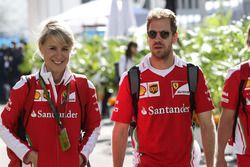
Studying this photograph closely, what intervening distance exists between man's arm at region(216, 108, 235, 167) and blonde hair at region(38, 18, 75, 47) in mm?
1172

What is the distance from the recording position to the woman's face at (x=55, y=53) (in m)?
5.34

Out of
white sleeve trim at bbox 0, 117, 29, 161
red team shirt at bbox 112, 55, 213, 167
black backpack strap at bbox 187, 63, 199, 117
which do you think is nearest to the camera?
white sleeve trim at bbox 0, 117, 29, 161

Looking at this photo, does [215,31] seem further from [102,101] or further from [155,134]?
[155,134]

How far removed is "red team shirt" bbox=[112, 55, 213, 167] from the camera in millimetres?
5492

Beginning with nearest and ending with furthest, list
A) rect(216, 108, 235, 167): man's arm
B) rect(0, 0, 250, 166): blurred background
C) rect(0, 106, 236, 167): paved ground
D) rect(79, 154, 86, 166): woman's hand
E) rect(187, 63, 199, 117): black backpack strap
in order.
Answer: rect(79, 154, 86, 166): woman's hand, rect(187, 63, 199, 117): black backpack strap, rect(216, 108, 235, 167): man's arm, rect(0, 106, 236, 167): paved ground, rect(0, 0, 250, 166): blurred background

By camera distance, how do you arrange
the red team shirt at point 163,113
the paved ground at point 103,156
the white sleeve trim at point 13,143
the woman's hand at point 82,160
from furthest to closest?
the paved ground at point 103,156
the red team shirt at point 163,113
the woman's hand at point 82,160
the white sleeve trim at point 13,143

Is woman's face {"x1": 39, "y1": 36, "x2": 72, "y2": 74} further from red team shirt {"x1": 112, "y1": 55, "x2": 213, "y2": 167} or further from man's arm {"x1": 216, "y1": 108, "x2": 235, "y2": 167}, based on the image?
man's arm {"x1": 216, "y1": 108, "x2": 235, "y2": 167}

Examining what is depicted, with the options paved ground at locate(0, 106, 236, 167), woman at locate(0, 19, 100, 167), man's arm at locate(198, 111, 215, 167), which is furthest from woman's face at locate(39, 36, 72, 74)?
paved ground at locate(0, 106, 236, 167)

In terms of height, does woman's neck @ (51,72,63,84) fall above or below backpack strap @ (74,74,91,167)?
above

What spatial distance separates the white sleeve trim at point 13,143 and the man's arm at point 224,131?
1346mm

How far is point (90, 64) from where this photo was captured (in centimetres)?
2109

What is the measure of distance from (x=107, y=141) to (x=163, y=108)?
9822 millimetres

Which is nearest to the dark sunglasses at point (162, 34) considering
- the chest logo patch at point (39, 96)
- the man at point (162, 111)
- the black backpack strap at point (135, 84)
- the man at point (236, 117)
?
the man at point (162, 111)

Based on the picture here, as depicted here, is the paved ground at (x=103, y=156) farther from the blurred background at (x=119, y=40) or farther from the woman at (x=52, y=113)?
the woman at (x=52, y=113)
